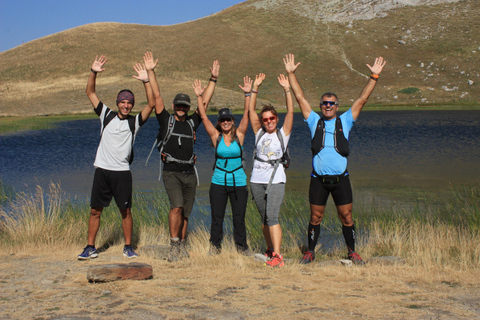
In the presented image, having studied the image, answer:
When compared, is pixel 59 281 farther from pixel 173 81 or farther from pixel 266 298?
pixel 173 81

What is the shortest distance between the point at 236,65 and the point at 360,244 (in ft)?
189

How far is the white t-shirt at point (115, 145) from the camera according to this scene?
18.7ft

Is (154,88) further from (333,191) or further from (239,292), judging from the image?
(239,292)

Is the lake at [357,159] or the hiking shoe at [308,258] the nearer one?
the hiking shoe at [308,258]

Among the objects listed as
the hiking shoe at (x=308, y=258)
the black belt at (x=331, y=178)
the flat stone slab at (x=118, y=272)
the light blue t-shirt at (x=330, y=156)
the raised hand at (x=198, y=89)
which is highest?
the raised hand at (x=198, y=89)

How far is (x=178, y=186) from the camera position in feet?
19.4

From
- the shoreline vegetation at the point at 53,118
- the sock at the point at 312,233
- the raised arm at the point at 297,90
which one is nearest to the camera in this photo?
the raised arm at the point at 297,90

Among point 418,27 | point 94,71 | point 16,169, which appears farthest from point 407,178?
point 418,27

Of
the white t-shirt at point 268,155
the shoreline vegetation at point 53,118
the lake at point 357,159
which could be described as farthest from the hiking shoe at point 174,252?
the shoreline vegetation at point 53,118

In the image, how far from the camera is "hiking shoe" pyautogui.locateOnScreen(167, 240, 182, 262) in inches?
225

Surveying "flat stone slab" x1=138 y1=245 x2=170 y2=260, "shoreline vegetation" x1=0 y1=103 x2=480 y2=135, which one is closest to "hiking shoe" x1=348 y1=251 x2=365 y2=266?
"flat stone slab" x1=138 y1=245 x2=170 y2=260

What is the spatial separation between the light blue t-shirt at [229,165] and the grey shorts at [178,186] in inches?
12.4

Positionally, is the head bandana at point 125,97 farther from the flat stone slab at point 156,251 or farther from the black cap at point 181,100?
the flat stone slab at point 156,251

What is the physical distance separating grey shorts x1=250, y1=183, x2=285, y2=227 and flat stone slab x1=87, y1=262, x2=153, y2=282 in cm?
149
